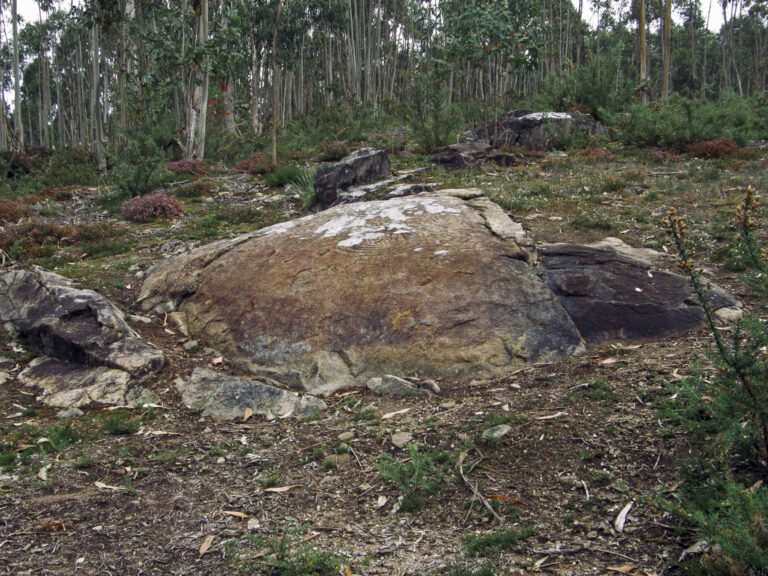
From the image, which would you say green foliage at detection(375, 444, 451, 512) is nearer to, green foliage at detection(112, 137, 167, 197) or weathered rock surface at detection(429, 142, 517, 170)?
weathered rock surface at detection(429, 142, 517, 170)

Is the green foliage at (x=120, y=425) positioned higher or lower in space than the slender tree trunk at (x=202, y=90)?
lower

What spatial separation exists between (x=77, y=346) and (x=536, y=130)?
11.2 meters

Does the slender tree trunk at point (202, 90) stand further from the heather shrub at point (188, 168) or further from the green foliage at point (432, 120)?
the green foliage at point (432, 120)

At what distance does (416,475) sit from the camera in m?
2.96

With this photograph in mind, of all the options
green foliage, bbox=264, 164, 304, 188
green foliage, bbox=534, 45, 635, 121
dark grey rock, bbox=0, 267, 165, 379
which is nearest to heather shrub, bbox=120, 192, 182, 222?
green foliage, bbox=264, 164, 304, 188

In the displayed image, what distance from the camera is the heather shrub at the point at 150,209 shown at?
30.3 ft

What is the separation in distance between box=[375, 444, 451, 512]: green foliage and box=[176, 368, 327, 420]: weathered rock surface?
112cm

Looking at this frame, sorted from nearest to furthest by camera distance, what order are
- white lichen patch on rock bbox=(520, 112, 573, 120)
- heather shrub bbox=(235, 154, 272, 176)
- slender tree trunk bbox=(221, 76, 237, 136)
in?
heather shrub bbox=(235, 154, 272, 176), white lichen patch on rock bbox=(520, 112, 573, 120), slender tree trunk bbox=(221, 76, 237, 136)

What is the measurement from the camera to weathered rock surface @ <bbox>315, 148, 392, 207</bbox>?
925 centimetres

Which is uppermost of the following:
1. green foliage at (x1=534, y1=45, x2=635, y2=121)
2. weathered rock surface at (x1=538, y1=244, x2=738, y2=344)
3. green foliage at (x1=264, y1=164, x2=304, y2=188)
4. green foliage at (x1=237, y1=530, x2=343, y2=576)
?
green foliage at (x1=534, y1=45, x2=635, y2=121)

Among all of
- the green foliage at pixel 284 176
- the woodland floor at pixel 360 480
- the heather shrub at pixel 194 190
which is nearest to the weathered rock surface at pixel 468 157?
the green foliage at pixel 284 176

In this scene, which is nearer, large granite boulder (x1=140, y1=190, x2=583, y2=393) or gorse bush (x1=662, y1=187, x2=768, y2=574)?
gorse bush (x1=662, y1=187, x2=768, y2=574)

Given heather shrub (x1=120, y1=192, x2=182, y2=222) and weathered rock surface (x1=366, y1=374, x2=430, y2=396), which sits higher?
heather shrub (x1=120, y1=192, x2=182, y2=222)

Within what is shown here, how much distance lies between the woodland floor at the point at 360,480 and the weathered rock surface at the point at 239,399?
0.10 m
